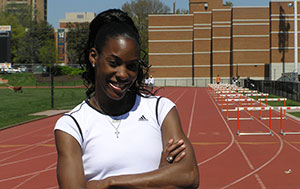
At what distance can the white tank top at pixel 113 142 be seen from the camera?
192 centimetres

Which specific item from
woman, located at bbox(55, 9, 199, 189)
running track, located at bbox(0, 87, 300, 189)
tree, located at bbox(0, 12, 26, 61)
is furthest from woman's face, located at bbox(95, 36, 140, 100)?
tree, located at bbox(0, 12, 26, 61)

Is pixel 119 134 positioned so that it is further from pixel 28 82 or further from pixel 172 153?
pixel 28 82

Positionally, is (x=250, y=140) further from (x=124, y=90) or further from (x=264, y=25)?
(x=264, y=25)

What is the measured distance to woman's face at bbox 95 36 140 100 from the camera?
6.46 ft

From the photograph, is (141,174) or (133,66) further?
(133,66)

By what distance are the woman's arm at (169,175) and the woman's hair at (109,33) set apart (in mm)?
268

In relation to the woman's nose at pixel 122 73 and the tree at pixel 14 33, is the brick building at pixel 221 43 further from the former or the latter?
the woman's nose at pixel 122 73

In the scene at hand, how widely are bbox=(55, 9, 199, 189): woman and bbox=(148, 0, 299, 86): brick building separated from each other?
61.4 m

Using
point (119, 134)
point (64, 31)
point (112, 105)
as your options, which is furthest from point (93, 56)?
point (64, 31)

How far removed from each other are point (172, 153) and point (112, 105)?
36 centimetres

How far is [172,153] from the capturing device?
1923 mm

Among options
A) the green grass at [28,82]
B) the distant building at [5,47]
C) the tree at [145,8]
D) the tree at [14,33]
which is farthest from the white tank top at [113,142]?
the tree at [14,33]

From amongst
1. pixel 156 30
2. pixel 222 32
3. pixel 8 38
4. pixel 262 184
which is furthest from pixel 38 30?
pixel 262 184

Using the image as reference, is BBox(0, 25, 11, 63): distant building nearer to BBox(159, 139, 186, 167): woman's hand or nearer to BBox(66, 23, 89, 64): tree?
BBox(159, 139, 186, 167): woman's hand
